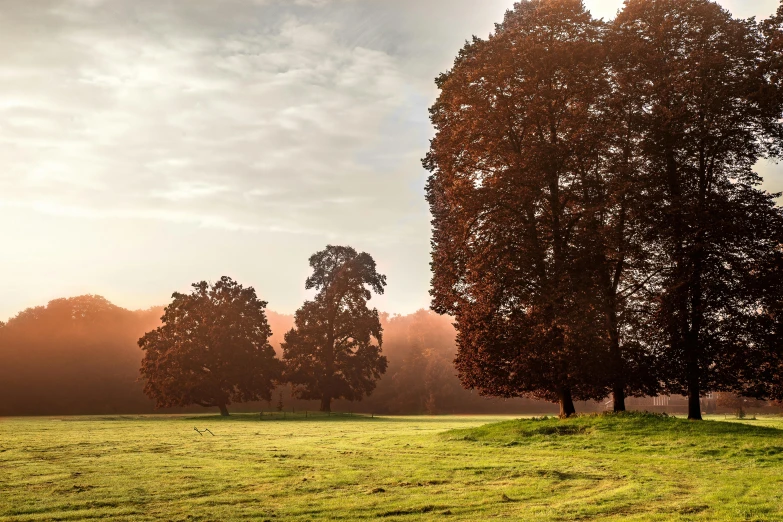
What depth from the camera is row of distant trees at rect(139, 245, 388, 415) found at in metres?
66.2

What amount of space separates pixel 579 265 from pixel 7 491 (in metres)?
23.7

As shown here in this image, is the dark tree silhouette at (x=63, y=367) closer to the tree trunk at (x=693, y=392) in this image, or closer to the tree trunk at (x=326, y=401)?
the tree trunk at (x=326, y=401)

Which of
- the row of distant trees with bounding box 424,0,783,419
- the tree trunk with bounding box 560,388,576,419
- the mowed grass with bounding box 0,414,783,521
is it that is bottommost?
the mowed grass with bounding box 0,414,783,521

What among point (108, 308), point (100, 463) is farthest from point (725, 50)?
point (108, 308)

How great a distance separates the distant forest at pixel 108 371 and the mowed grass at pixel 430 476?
59866mm

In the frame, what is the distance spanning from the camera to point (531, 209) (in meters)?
32.2

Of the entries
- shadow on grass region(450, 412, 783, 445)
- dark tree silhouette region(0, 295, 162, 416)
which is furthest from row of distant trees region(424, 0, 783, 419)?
dark tree silhouette region(0, 295, 162, 416)

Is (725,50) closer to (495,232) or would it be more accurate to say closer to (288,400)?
(495,232)

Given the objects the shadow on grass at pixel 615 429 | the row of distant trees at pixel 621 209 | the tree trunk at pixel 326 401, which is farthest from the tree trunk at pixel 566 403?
the tree trunk at pixel 326 401

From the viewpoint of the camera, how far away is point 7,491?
14148 mm

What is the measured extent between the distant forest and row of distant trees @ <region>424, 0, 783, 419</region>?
5651 centimetres

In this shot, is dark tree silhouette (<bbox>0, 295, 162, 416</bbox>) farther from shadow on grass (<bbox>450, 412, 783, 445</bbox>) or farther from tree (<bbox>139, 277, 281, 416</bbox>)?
shadow on grass (<bbox>450, 412, 783, 445</bbox>)

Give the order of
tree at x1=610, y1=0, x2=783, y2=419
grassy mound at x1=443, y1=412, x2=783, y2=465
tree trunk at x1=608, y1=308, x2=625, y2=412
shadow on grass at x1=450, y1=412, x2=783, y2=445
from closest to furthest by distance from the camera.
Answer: grassy mound at x1=443, y1=412, x2=783, y2=465 < shadow on grass at x1=450, y1=412, x2=783, y2=445 < tree at x1=610, y1=0, x2=783, y2=419 < tree trunk at x1=608, y1=308, x2=625, y2=412

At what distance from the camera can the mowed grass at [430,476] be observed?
12.0 metres
